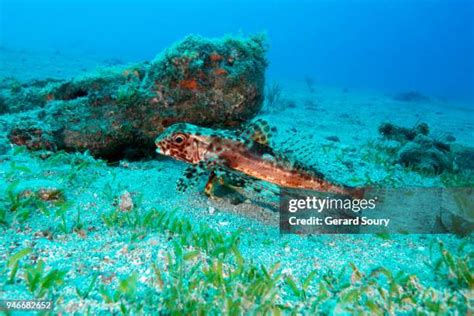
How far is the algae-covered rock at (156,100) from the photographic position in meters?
6.59

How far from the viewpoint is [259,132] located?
5.77m

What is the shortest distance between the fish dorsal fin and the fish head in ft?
2.42

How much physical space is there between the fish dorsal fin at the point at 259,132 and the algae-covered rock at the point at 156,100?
1.34 metres

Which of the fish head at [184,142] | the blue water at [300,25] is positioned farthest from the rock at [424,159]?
the blue water at [300,25]

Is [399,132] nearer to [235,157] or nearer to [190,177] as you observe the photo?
[235,157]

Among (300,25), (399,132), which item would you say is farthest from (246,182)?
(300,25)

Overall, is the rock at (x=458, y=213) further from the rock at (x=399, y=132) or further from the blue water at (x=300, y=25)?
the blue water at (x=300, y=25)

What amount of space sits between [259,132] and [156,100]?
2.34m

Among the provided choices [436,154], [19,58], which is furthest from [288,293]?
[19,58]

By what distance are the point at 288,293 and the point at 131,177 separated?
12.4ft

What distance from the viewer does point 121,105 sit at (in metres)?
6.69

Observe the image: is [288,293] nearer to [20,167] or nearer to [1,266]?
[1,266]

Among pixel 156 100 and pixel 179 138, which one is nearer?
pixel 179 138

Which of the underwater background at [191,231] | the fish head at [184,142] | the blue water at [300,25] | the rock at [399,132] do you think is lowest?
the underwater background at [191,231]
